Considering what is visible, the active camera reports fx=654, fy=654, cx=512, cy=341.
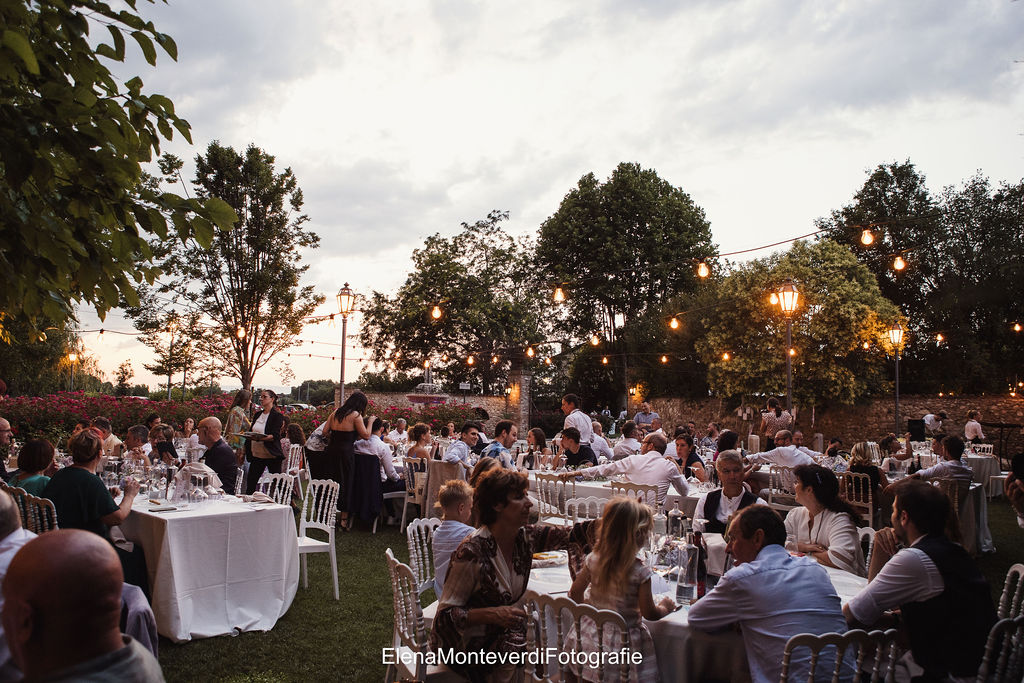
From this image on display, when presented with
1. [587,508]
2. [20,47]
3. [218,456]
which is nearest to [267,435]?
[218,456]

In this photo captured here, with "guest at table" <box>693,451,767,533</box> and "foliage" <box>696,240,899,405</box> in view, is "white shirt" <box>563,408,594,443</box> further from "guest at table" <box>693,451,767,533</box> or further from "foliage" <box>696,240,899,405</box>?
"foliage" <box>696,240,899,405</box>

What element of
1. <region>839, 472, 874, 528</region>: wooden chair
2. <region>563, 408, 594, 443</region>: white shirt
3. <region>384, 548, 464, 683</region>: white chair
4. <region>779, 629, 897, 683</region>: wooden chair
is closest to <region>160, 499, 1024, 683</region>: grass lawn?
<region>384, 548, 464, 683</region>: white chair

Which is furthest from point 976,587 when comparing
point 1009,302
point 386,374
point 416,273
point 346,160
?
point 386,374

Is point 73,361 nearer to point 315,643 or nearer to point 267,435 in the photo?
point 267,435

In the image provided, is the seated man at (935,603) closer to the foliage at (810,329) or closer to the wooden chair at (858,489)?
the wooden chair at (858,489)

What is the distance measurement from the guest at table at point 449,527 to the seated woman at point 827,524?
2.09m

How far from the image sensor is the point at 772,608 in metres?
2.75

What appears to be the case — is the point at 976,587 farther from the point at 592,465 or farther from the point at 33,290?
the point at 592,465

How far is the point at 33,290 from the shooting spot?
2564 millimetres

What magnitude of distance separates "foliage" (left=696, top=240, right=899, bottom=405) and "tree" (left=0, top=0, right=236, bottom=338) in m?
22.6

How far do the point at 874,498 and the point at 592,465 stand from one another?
3582 mm

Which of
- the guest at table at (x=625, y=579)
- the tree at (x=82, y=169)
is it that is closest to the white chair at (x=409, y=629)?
the guest at table at (x=625, y=579)

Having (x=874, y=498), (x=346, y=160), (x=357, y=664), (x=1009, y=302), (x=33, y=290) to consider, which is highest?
(x=346, y=160)

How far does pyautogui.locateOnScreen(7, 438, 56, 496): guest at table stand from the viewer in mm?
4824
